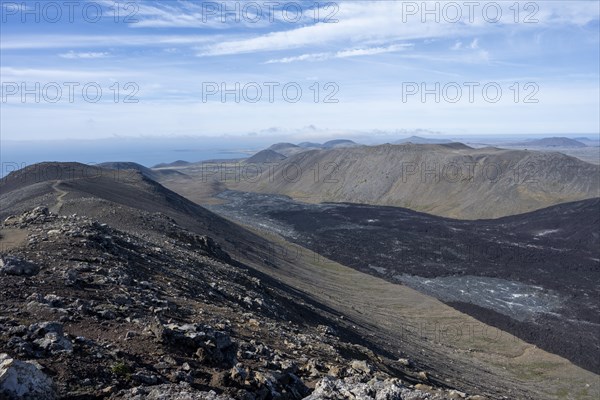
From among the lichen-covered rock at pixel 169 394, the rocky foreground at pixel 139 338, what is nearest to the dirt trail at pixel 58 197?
the rocky foreground at pixel 139 338

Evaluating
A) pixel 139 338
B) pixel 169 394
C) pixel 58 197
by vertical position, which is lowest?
pixel 169 394

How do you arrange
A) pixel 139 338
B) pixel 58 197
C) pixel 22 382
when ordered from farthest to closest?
pixel 58 197 < pixel 139 338 < pixel 22 382

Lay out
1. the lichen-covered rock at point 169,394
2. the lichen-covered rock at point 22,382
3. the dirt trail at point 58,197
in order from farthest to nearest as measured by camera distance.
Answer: the dirt trail at point 58,197 < the lichen-covered rock at point 169,394 < the lichen-covered rock at point 22,382

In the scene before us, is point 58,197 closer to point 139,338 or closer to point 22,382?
point 139,338

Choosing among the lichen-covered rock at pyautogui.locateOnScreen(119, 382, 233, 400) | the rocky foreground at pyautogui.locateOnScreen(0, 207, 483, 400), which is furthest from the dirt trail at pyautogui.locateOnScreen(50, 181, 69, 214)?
the lichen-covered rock at pyautogui.locateOnScreen(119, 382, 233, 400)

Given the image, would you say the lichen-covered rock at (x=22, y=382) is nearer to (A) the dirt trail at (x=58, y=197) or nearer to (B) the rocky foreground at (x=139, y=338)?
(B) the rocky foreground at (x=139, y=338)

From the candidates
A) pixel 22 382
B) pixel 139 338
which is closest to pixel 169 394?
pixel 22 382

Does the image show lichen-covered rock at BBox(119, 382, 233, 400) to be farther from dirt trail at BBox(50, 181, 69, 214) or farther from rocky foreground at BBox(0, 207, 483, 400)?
dirt trail at BBox(50, 181, 69, 214)
